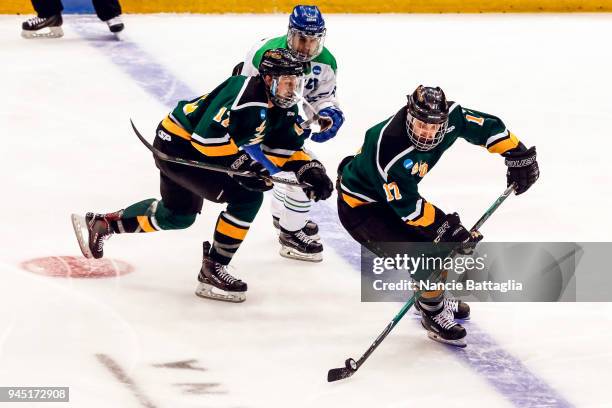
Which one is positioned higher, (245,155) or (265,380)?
(245,155)

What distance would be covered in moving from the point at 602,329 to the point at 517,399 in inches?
25.3

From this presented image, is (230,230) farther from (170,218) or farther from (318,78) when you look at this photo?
(318,78)

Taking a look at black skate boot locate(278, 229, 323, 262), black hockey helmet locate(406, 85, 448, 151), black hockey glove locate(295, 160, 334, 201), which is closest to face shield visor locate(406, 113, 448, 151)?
black hockey helmet locate(406, 85, 448, 151)

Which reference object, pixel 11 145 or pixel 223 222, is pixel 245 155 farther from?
pixel 11 145

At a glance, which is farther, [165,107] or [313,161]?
[165,107]

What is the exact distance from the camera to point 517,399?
4047mm

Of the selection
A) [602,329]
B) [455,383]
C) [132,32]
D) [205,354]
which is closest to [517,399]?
[455,383]

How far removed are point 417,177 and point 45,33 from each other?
3.86m

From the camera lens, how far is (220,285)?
4.66 metres

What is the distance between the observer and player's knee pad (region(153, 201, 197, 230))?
15.5ft

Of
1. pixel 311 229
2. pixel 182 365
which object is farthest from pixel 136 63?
pixel 182 365

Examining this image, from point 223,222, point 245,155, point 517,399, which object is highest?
point 245,155

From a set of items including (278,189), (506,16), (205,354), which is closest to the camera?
(205,354)

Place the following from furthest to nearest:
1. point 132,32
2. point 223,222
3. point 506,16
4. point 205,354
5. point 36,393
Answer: point 506,16
point 132,32
point 223,222
point 205,354
point 36,393
